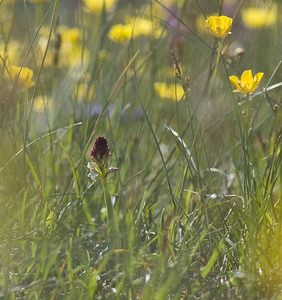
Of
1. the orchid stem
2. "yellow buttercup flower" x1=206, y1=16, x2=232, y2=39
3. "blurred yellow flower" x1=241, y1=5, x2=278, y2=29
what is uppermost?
"yellow buttercup flower" x1=206, y1=16, x2=232, y2=39

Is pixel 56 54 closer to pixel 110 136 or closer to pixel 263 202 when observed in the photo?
pixel 110 136

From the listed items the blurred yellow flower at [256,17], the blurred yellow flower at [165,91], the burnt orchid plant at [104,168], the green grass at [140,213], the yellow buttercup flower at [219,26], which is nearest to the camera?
the green grass at [140,213]

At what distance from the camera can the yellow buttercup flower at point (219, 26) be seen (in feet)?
5.82

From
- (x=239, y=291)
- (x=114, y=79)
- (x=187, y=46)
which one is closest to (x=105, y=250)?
(x=239, y=291)

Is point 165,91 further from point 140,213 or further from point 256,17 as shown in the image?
point 256,17

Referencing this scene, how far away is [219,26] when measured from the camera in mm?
1779

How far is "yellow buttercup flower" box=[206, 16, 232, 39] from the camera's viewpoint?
1.77m

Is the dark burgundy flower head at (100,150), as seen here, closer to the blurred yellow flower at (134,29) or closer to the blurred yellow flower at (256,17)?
the blurred yellow flower at (134,29)

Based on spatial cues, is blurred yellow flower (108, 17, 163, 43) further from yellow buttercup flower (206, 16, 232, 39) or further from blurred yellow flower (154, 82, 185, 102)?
yellow buttercup flower (206, 16, 232, 39)

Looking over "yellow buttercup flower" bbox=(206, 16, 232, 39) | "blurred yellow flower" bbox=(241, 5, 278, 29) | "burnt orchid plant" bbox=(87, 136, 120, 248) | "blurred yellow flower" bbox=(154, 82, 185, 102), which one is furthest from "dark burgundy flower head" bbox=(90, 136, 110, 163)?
"blurred yellow flower" bbox=(241, 5, 278, 29)

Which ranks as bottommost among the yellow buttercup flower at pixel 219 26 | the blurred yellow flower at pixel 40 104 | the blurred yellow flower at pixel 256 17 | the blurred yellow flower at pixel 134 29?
the blurred yellow flower at pixel 40 104

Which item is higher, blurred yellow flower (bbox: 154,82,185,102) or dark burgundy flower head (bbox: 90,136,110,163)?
dark burgundy flower head (bbox: 90,136,110,163)

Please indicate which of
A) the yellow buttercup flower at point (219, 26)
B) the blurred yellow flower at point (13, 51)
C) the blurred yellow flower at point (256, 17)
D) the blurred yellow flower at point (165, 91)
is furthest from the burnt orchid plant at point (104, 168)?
the blurred yellow flower at point (256, 17)

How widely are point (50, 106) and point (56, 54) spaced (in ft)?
0.63
